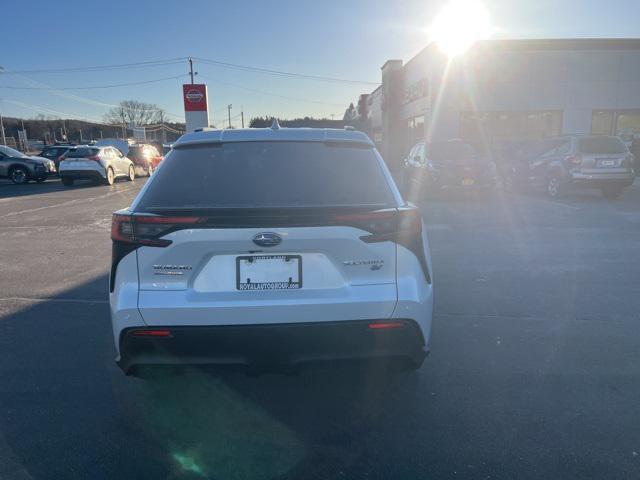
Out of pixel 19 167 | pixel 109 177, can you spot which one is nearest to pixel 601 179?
pixel 109 177

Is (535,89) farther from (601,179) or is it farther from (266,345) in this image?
(266,345)

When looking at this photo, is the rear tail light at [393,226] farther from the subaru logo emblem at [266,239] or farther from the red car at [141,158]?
the red car at [141,158]

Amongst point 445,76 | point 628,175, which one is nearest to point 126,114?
point 445,76

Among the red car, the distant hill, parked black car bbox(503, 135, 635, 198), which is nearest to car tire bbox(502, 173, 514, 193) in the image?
parked black car bbox(503, 135, 635, 198)

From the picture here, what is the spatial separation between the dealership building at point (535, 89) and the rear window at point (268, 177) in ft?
61.7

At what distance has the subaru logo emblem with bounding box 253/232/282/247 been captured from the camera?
2.42m

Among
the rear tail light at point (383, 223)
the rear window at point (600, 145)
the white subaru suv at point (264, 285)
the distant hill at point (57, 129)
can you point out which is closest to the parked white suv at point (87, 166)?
the rear window at point (600, 145)

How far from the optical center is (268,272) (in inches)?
97.5

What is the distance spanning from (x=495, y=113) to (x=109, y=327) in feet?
65.7

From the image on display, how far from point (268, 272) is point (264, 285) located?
0.24 feet

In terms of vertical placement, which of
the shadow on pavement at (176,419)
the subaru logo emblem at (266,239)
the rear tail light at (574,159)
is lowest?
the shadow on pavement at (176,419)

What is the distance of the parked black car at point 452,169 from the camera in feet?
40.2

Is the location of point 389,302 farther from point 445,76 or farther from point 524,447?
point 445,76

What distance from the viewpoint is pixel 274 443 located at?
267 centimetres
